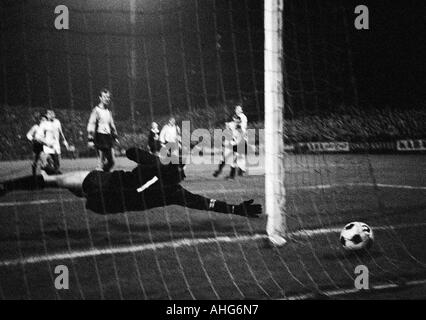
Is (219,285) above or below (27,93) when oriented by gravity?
below

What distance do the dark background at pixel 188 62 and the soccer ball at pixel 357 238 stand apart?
49.8ft

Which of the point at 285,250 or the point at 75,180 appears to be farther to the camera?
the point at 75,180

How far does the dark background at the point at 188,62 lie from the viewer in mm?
19859

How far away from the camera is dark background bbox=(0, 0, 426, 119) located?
19.9 meters

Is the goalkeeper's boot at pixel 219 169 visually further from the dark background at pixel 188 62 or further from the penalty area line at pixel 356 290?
the dark background at pixel 188 62

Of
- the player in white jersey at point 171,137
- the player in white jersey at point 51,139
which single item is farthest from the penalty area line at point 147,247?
the player in white jersey at point 171,137

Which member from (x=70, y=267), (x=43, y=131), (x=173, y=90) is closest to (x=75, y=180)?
(x=43, y=131)

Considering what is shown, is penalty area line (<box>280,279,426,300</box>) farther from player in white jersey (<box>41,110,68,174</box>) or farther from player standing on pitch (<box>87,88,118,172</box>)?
player in white jersey (<box>41,110,68,174</box>)

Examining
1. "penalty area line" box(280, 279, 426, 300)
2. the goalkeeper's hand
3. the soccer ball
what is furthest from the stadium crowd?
"penalty area line" box(280, 279, 426, 300)

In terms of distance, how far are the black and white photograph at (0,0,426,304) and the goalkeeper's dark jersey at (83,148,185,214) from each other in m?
0.05
